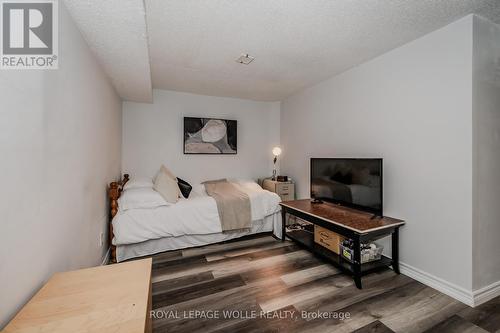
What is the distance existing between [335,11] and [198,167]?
3.16 metres

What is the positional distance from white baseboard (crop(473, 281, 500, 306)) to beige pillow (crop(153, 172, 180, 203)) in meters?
3.13

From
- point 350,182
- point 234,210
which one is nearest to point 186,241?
point 234,210

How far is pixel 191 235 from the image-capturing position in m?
2.88

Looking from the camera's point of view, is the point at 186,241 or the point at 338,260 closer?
the point at 338,260

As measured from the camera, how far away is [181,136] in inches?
156

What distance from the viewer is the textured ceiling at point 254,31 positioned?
1.59 m

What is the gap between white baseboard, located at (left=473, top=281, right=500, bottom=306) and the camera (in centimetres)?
177

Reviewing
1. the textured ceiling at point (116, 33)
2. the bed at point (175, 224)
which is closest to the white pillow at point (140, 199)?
the bed at point (175, 224)

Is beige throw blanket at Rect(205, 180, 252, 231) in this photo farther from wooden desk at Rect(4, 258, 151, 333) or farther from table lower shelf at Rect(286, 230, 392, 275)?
Result: wooden desk at Rect(4, 258, 151, 333)

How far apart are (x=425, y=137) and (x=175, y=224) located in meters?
2.91

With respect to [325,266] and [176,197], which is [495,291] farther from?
[176,197]

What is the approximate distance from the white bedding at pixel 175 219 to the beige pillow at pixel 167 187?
104mm

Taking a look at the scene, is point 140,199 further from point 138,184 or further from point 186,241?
point 186,241

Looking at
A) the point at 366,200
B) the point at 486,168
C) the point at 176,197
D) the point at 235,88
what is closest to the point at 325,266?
the point at 366,200
